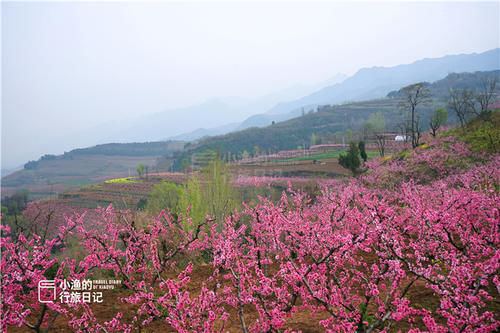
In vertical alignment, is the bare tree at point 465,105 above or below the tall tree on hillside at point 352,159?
above

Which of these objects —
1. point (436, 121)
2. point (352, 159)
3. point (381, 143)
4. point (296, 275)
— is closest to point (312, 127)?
point (381, 143)

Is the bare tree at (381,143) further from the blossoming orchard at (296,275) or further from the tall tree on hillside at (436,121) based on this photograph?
the blossoming orchard at (296,275)

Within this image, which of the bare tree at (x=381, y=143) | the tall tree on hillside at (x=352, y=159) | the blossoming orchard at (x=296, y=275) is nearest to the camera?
the blossoming orchard at (x=296, y=275)

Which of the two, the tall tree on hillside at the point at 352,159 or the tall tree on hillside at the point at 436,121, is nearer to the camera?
the tall tree on hillside at the point at 352,159

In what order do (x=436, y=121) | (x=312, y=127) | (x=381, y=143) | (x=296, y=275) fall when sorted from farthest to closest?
(x=312, y=127) < (x=381, y=143) < (x=436, y=121) < (x=296, y=275)

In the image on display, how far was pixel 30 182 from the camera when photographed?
7112 centimetres

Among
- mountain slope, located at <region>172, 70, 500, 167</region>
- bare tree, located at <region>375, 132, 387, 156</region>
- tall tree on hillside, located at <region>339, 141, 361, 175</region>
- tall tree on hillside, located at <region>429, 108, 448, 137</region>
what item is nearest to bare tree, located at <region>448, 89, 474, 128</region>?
tall tree on hillside, located at <region>429, 108, 448, 137</region>

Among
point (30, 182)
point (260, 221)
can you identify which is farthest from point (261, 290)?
point (30, 182)

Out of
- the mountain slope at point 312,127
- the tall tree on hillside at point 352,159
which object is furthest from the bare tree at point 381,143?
the mountain slope at point 312,127

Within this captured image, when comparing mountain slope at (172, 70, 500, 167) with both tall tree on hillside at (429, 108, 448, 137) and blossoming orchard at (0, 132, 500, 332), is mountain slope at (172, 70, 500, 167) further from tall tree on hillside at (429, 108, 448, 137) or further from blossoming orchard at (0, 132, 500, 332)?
blossoming orchard at (0, 132, 500, 332)

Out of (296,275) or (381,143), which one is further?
(381,143)

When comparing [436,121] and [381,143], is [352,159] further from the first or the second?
[381,143]

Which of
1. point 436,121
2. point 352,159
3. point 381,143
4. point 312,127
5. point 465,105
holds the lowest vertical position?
point 352,159

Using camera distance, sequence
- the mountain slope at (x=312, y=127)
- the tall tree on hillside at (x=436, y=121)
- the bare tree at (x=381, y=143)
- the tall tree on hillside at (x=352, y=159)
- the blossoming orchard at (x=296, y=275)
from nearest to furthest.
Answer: the blossoming orchard at (x=296, y=275), the tall tree on hillside at (x=352, y=159), the tall tree on hillside at (x=436, y=121), the bare tree at (x=381, y=143), the mountain slope at (x=312, y=127)
